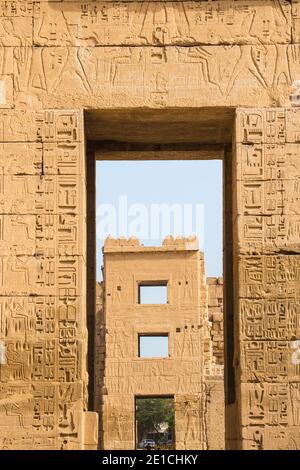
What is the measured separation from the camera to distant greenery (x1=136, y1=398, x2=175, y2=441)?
129ft

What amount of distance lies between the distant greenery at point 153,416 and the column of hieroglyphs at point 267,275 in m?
30.8

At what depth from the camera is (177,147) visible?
1097 cm

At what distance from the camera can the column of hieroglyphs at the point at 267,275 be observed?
8.75m

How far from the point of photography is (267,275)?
9.05 m

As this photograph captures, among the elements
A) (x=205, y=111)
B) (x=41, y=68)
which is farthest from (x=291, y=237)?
(x=41, y=68)

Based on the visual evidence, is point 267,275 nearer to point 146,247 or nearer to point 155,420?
point 146,247

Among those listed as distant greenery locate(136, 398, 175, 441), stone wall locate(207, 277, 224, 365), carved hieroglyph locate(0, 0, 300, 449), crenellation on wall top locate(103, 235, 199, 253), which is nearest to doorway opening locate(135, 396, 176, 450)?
distant greenery locate(136, 398, 175, 441)

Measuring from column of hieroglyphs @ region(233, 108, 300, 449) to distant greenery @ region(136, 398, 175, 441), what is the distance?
101 feet

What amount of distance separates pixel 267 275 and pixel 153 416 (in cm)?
3129

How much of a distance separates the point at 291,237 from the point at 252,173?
0.70 metres

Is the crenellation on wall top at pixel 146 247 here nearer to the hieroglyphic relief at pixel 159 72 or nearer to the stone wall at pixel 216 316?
the stone wall at pixel 216 316

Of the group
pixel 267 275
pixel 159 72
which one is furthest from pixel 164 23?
pixel 267 275

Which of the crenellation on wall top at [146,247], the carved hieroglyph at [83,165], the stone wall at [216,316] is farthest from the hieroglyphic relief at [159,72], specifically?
the stone wall at [216,316]
